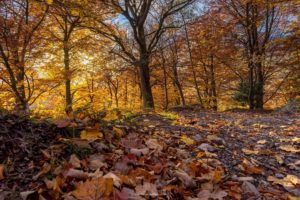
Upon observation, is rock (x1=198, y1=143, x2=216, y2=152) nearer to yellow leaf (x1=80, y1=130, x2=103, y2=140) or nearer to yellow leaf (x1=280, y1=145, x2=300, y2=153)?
yellow leaf (x1=280, y1=145, x2=300, y2=153)

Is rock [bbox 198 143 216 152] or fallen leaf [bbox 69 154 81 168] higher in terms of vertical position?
fallen leaf [bbox 69 154 81 168]

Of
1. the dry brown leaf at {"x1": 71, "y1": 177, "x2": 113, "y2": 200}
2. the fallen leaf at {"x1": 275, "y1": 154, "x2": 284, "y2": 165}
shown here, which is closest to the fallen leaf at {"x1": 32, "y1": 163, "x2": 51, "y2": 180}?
the dry brown leaf at {"x1": 71, "y1": 177, "x2": 113, "y2": 200}

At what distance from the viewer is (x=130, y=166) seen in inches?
70.2

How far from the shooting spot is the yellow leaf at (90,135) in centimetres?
209

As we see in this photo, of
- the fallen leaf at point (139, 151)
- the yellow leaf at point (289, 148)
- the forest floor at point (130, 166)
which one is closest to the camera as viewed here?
the forest floor at point (130, 166)

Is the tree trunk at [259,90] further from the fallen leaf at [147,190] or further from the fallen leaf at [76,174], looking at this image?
the fallen leaf at [76,174]

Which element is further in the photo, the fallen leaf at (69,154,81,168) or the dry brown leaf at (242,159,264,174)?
the dry brown leaf at (242,159,264,174)

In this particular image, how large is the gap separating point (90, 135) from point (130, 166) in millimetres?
570

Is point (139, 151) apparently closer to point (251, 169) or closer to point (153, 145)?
point (153, 145)

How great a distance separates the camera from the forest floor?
1.38m

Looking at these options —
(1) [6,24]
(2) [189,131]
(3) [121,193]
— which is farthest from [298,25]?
(3) [121,193]

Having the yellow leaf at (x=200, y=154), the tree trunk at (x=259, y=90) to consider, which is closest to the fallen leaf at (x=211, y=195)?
the yellow leaf at (x=200, y=154)

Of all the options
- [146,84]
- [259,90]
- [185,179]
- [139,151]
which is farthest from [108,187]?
[259,90]

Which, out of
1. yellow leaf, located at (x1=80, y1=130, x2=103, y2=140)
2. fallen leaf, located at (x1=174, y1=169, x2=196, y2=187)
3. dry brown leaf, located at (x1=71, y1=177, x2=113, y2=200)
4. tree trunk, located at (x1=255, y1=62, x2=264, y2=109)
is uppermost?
tree trunk, located at (x1=255, y1=62, x2=264, y2=109)
